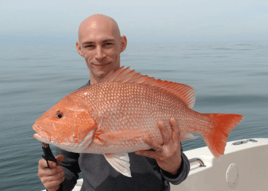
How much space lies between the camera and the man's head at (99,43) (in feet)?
6.08

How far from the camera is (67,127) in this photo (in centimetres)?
123

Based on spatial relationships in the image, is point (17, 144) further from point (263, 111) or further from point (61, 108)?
point (263, 111)

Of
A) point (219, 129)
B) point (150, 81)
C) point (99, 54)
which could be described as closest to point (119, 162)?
point (150, 81)

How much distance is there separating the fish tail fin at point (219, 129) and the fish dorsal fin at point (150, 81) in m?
0.18

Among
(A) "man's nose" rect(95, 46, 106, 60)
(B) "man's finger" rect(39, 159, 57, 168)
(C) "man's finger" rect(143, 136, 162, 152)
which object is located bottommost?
(B) "man's finger" rect(39, 159, 57, 168)

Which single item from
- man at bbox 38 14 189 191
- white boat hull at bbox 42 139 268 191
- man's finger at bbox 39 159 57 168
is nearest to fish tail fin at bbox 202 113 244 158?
man at bbox 38 14 189 191

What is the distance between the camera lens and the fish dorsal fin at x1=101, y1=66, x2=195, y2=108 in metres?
1.43

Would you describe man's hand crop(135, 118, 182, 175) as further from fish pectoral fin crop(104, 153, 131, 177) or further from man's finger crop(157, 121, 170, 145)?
fish pectoral fin crop(104, 153, 131, 177)

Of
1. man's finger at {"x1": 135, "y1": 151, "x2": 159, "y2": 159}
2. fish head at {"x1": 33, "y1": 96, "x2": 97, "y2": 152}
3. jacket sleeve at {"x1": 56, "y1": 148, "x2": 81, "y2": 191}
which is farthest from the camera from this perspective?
jacket sleeve at {"x1": 56, "y1": 148, "x2": 81, "y2": 191}

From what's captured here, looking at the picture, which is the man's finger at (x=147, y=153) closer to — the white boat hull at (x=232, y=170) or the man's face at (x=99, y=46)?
the man's face at (x=99, y=46)

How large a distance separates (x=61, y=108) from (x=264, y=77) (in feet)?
63.5

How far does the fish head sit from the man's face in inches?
26.4

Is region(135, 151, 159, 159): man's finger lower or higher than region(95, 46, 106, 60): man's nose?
lower

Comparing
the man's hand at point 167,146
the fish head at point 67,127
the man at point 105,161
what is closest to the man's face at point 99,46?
the man at point 105,161
